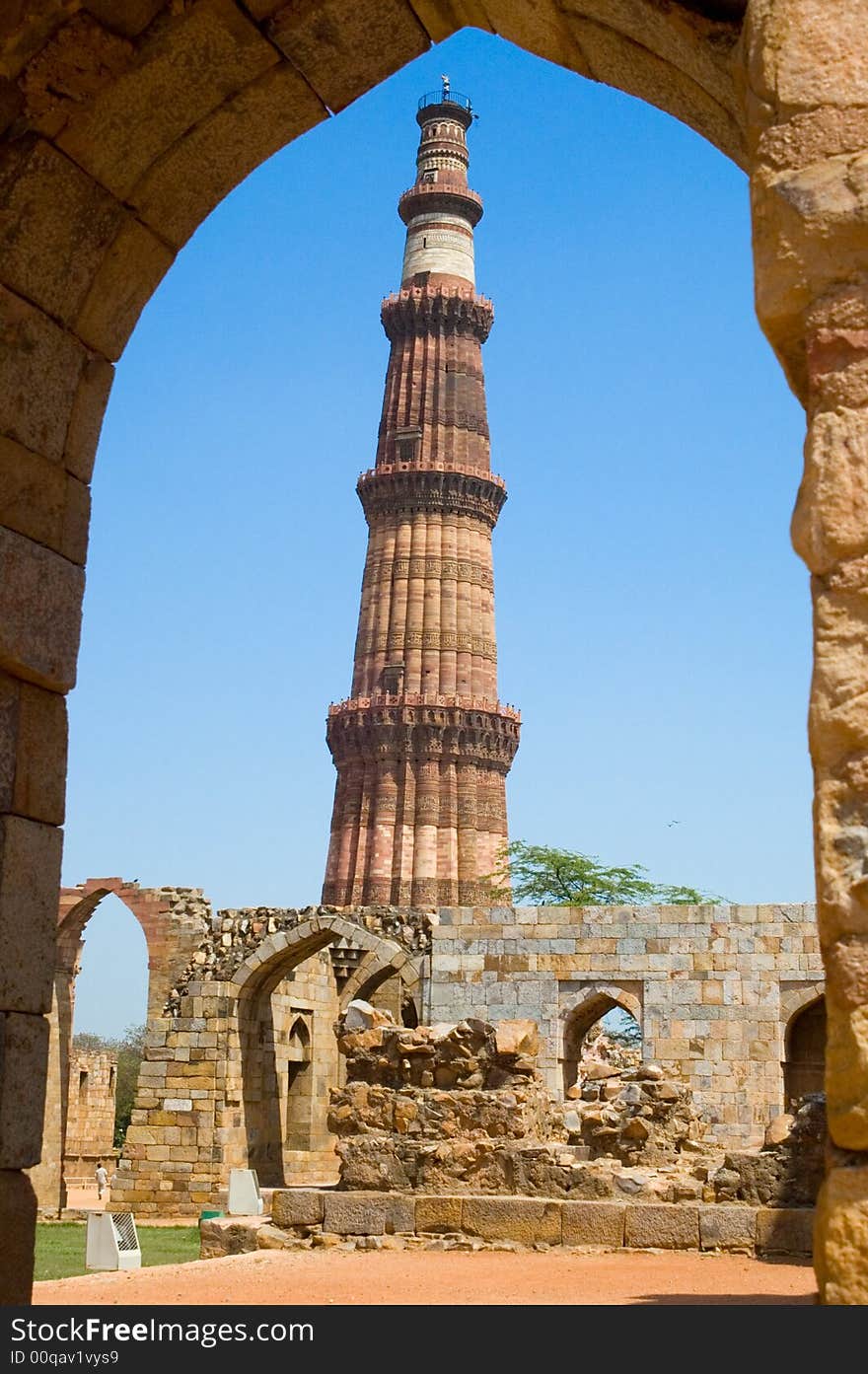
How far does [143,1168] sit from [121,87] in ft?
60.2

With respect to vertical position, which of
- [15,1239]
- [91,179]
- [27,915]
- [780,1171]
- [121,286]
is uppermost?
[91,179]

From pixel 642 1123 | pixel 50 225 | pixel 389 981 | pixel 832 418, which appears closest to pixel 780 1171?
pixel 642 1123

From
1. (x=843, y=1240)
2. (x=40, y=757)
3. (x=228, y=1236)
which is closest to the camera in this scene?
(x=843, y=1240)

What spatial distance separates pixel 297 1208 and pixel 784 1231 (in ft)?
12.0

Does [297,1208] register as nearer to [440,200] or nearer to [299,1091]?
[299,1091]

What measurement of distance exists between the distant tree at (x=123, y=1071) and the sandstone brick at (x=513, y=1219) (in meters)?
11.6

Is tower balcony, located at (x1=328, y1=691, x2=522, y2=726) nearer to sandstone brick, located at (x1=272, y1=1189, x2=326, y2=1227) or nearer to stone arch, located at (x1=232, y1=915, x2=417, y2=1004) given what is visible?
stone arch, located at (x1=232, y1=915, x2=417, y2=1004)

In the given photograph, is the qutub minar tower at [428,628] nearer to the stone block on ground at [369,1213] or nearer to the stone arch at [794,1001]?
the stone arch at [794,1001]

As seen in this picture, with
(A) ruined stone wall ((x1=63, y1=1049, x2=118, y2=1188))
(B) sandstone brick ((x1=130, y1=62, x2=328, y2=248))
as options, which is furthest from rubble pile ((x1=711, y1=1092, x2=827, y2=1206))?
(A) ruined stone wall ((x1=63, y1=1049, x2=118, y2=1188))

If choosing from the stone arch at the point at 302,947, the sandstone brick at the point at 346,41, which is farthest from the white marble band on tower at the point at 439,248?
the sandstone brick at the point at 346,41

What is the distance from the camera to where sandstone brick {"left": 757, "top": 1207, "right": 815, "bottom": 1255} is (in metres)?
11.0

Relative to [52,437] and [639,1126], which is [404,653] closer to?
[639,1126]

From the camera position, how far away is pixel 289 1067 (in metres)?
23.3

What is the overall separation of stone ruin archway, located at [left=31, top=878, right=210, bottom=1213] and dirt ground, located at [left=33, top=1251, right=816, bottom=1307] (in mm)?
11658
